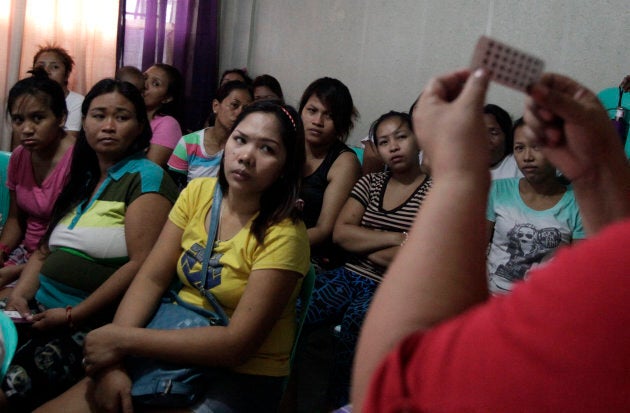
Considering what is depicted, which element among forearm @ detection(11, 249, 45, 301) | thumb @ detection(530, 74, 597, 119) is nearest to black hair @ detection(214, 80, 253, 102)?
forearm @ detection(11, 249, 45, 301)

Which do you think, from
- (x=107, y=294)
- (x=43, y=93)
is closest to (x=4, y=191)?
(x=43, y=93)

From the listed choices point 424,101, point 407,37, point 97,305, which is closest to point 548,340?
point 424,101

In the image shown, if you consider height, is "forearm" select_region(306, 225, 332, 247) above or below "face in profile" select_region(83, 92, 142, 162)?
below

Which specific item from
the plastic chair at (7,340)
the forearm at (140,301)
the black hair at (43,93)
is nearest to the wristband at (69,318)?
the forearm at (140,301)

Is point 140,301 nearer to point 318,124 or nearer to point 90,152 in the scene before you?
point 90,152

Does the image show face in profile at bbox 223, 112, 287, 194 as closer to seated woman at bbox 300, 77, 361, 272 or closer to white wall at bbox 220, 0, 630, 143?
seated woman at bbox 300, 77, 361, 272

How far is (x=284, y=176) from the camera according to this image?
5.17ft

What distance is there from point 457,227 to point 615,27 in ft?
7.70

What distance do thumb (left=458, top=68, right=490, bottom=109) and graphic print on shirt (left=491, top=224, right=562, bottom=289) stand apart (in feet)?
5.25

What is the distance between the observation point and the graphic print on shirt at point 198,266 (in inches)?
56.0

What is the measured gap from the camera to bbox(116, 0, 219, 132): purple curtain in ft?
14.1

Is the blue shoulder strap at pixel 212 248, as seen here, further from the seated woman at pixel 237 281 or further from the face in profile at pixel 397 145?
the face in profile at pixel 397 145

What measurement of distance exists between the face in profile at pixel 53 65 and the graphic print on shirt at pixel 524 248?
303 cm

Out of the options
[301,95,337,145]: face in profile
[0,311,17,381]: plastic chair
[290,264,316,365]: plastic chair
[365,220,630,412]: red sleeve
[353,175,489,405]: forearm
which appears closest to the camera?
[365,220,630,412]: red sleeve
